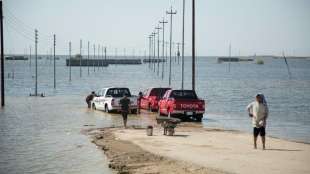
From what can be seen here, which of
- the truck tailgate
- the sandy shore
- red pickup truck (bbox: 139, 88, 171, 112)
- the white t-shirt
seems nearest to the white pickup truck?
red pickup truck (bbox: 139, 88, 171, 112)

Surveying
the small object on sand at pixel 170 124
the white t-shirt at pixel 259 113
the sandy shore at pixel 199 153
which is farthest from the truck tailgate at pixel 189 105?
the white t-shirt at pixel 259 113

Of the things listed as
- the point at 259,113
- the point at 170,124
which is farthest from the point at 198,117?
the point at 259,113

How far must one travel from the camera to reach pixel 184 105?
106 ft

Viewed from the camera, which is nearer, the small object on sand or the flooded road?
the flooded road

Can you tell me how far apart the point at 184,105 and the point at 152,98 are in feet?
26.9

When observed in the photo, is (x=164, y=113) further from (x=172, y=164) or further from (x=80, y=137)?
(x=172, y=164)

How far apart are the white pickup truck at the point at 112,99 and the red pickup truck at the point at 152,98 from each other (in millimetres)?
1939

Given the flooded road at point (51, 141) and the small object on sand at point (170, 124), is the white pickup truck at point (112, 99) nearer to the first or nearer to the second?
the flooded road at point (51, 141)

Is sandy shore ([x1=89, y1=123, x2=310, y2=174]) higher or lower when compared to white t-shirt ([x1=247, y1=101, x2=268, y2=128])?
lower

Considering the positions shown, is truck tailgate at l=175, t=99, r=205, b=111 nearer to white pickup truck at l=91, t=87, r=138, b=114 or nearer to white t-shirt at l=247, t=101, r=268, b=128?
white pickup truck at l=91, t=87, r=138, b=114

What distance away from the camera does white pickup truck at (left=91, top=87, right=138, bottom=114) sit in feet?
124

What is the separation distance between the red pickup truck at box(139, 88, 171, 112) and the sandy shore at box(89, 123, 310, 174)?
13714mm

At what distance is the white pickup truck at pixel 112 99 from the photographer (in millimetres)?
37906

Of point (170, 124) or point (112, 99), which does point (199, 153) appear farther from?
point (112, 99)
